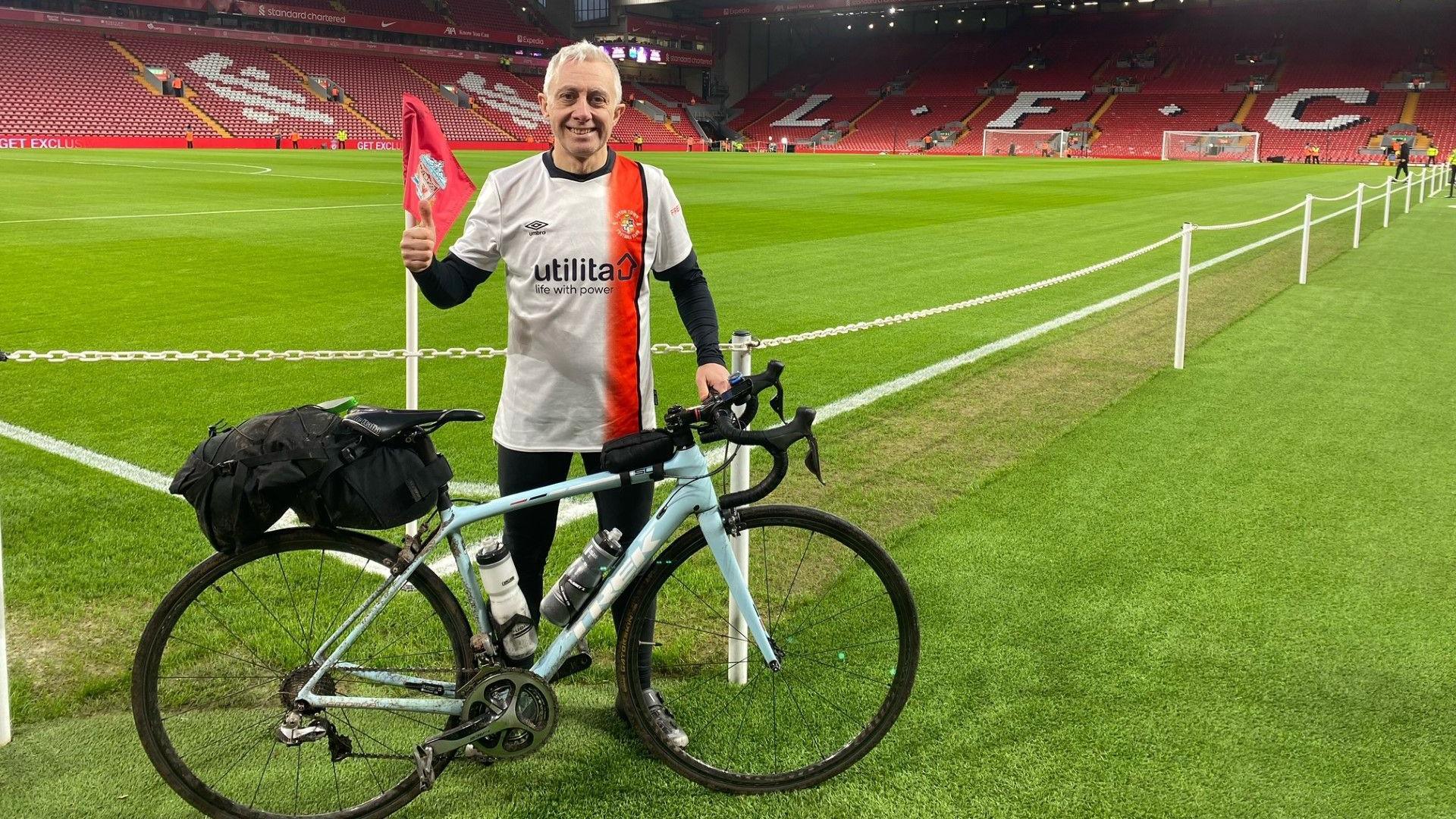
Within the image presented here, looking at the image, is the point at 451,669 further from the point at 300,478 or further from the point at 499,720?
the point at 300,478

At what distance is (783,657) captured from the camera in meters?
2.96

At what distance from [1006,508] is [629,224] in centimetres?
289

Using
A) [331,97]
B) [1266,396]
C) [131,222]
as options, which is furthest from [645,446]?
[331,97]

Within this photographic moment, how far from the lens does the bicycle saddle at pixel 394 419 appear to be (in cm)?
239

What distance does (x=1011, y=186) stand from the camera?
28.8 m

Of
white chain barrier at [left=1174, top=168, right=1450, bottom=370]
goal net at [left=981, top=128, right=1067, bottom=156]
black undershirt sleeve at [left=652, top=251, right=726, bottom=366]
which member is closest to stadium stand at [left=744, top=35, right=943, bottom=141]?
goal net at [left=981, top=128, right=1067, bottom=156]

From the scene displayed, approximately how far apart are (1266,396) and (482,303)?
6.85 metres

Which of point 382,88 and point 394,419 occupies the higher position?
point 382,88

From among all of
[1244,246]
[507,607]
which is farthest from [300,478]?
[1244,246]

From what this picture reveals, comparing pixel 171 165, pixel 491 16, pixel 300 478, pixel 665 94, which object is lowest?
pixel 300 478

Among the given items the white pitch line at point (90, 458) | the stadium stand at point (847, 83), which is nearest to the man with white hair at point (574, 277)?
the white pitch line at point (90, 458)

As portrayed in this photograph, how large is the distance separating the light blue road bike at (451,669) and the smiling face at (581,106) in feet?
2.32

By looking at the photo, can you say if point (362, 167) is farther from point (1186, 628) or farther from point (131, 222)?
point (1186, 628)

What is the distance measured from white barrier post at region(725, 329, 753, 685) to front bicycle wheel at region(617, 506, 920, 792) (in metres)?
0.02
